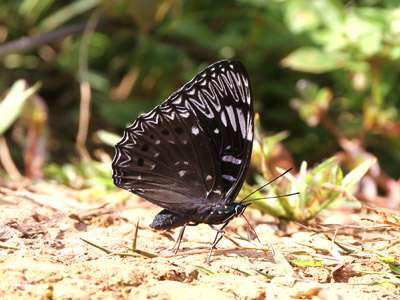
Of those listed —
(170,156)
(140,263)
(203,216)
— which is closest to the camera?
(140,263)

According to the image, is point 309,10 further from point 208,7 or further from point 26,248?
point 26,248

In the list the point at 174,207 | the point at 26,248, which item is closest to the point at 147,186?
the point at 174,207

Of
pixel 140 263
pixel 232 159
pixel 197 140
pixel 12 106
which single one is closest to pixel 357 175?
pixel 232 159

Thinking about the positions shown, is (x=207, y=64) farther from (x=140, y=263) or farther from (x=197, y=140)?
(x=140, y=263)

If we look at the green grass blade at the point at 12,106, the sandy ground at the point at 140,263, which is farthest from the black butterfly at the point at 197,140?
the green grass blade at the point at 12,106

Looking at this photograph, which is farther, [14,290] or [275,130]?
[275,130]

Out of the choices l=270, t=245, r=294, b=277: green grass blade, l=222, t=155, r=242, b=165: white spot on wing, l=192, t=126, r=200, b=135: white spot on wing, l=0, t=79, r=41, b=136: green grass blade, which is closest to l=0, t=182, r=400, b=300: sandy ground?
l=270, t=245, r=294, b=277: green grass blade

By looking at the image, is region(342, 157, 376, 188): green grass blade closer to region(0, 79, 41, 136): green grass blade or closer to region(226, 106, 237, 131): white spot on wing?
region(226, 106, 237, 131): white spot on wing
